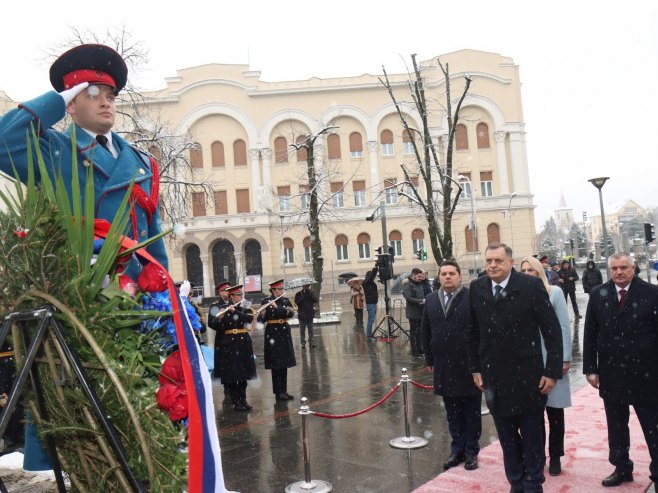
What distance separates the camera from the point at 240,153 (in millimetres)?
43438

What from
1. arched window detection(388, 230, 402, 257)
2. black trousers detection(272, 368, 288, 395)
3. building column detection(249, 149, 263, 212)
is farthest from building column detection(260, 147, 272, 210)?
black trousers detection(272, 368, 288, 395)

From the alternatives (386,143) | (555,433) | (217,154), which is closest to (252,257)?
(217,154)

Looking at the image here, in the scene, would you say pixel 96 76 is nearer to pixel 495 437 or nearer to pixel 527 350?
pixel 527 350

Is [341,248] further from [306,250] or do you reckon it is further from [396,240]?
[396,240]

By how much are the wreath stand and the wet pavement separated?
269 cm

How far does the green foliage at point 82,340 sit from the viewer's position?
185 centimetres

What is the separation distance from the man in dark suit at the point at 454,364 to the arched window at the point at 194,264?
39.3 metres

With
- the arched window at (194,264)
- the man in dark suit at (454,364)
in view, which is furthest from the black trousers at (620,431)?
the arched window at (194,264)

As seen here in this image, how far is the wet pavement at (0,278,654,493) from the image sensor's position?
5.63 meters

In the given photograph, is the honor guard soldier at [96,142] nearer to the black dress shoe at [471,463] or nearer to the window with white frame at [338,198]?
the black dress shoe at [471,463]

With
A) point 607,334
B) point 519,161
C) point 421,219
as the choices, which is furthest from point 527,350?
point 519,161

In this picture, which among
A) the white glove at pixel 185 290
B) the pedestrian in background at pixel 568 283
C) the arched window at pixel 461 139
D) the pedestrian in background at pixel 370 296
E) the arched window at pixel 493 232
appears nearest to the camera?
the white glove at pixel 185 290

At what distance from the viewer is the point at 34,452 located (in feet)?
6.98

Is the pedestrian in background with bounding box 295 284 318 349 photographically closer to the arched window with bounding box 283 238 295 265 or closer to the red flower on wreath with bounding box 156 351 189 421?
the red flower on wreath with bounding box 156 351 189 421
